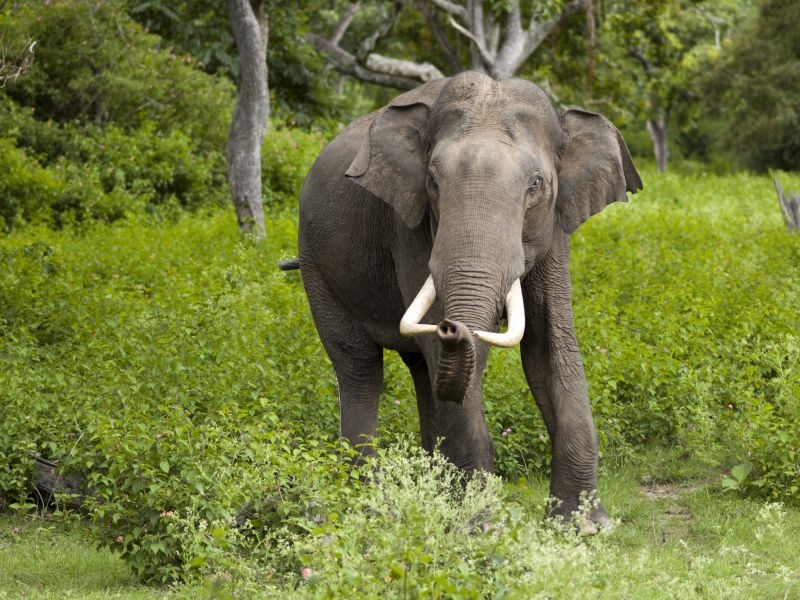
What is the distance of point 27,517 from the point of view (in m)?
7.38

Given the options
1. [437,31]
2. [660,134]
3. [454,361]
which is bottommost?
[660,134]

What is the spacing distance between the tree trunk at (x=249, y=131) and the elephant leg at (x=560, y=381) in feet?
26.1

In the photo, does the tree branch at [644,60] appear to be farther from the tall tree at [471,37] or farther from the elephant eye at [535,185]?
the elephant eye at [535,185]

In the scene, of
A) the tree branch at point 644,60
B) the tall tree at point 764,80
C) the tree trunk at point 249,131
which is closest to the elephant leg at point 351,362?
the tree trunk at point 249,131

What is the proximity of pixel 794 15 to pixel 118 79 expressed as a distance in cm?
2153

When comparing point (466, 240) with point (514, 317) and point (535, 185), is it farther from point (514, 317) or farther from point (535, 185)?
point (535, 185)

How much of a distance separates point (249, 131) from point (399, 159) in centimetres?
837

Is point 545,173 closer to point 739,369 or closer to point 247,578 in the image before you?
point 247,578

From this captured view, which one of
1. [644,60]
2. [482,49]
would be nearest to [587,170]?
[482,49]

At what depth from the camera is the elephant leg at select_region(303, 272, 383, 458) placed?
7.60 meters

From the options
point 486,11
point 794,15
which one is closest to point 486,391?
point 486,11

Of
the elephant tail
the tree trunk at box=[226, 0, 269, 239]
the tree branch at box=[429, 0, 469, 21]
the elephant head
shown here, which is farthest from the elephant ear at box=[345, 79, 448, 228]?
the tree branch at box=[429, 0, 469, 21]

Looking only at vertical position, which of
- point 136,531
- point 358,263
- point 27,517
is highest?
point 358,263

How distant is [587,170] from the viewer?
6.50m
